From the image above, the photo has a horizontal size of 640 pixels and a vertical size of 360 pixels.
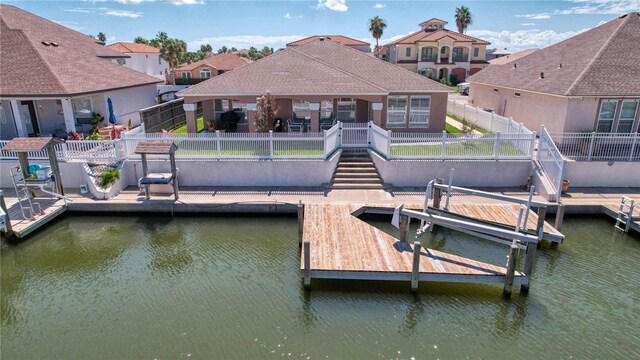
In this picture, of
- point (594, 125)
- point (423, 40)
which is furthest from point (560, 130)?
point (423, 40)

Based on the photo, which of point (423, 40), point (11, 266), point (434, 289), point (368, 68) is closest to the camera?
point (434, 289)

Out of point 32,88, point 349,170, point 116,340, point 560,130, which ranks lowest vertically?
point 116,340

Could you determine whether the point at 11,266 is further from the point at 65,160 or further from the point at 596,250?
the point at 596,250

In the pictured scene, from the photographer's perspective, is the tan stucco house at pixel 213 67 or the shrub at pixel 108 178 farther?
the tan stucco house at pixel 213 67

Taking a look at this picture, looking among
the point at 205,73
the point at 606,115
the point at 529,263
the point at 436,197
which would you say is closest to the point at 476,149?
the point at 436,197

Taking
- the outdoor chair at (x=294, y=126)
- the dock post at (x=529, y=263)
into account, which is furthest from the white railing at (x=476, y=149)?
the dock post at (x=529, y=263)

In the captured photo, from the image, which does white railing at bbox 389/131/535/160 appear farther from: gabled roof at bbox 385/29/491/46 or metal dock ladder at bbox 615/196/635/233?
gabled roof at bbox 385/29/491/46

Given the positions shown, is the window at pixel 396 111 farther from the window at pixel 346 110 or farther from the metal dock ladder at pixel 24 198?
the metal dock ladder at pixel 24 198
